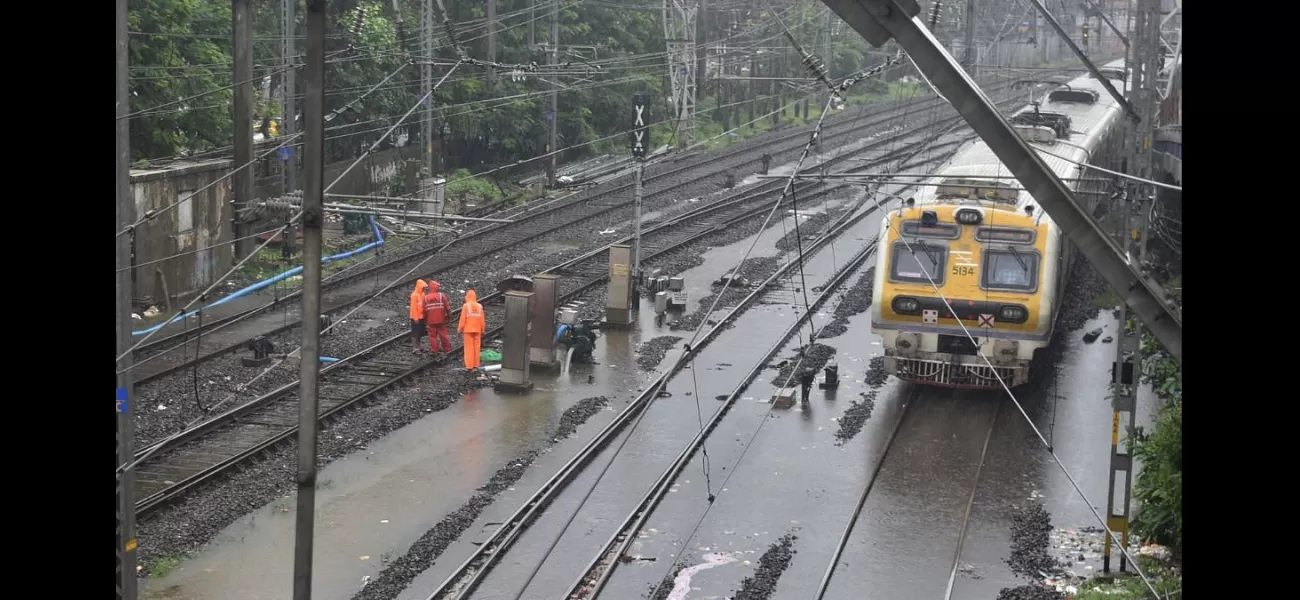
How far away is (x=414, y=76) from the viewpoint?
34406 millimetres

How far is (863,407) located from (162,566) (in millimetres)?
8682

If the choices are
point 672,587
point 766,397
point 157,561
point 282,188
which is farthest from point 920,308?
point 282,188

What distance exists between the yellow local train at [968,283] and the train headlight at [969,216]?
12mm

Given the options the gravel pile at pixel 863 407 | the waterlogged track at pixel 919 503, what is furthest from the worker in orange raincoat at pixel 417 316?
the waterlogged track at pixel 919 503

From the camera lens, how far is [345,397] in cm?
1614

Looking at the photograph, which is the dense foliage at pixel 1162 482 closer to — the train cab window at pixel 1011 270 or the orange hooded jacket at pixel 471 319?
the train cab window at pixel 1011 270

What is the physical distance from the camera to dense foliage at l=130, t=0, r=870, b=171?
80.0 feet

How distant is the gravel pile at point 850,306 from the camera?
820 inches

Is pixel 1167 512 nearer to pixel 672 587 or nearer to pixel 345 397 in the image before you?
pixel 672 587

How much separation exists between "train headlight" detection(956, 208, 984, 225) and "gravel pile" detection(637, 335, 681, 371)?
4995 mm

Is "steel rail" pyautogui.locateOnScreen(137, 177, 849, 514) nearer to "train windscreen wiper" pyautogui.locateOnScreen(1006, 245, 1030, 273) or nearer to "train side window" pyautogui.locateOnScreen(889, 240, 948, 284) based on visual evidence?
"train side window" pyautogui.locateOnScreen(889, 240, 948, 284)

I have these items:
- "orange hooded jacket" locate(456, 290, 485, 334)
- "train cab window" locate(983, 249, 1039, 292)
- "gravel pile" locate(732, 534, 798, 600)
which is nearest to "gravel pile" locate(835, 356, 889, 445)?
"train cab window" locate(983, 249, 1039, 292)
